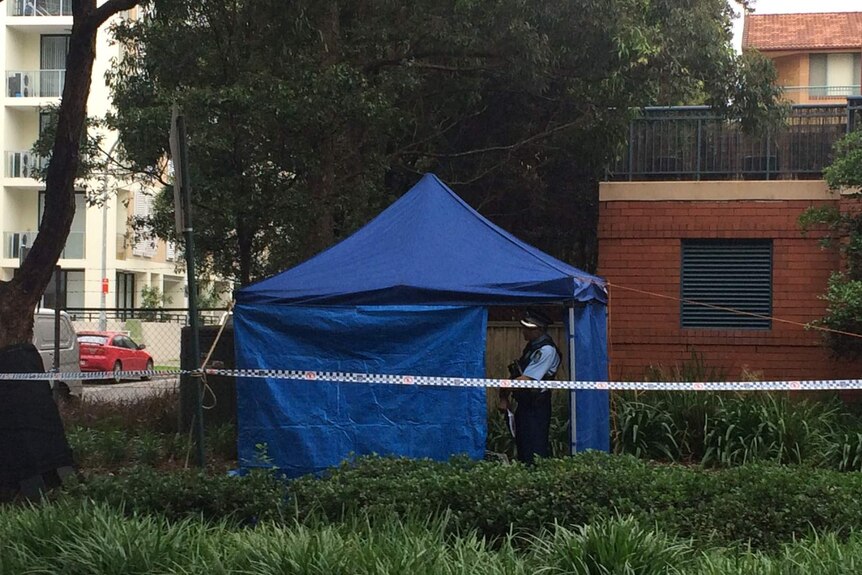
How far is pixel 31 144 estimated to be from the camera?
40688 millimetres

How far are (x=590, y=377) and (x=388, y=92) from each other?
5.10 meters

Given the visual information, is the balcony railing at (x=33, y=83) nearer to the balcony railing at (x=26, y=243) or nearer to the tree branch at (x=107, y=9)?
the balcony railing at (x=26, y=243)

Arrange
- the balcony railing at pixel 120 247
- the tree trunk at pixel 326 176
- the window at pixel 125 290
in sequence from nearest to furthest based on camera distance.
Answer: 1. the tree trunk at pixel 326 176
2. the balcony railing at pixel 120 247
3. the window at pixel 125 290

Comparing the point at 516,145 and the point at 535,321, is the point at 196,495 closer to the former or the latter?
the point at 535,321

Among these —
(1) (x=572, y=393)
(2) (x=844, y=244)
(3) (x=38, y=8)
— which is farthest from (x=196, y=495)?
(3) (x=38, y=8)

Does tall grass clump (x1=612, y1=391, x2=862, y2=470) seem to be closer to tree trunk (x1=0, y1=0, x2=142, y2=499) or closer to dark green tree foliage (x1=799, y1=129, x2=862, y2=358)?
dark green tree foliage (x1=799, y1=129, x2=862, y2=358)

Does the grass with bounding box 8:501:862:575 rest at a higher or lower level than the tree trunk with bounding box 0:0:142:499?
lower

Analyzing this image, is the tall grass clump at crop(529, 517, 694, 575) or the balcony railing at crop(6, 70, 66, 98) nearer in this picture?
the tall grass clump at crop(529, 517, 694, 575)

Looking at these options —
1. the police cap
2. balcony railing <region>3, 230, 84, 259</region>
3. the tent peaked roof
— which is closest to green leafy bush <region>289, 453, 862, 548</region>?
the tent peaked roof

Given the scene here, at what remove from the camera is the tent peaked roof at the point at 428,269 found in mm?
9656

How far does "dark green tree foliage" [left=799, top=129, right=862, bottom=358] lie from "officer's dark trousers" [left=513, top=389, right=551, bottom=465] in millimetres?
4113

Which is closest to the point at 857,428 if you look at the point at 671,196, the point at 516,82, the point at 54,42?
the point at 671,196

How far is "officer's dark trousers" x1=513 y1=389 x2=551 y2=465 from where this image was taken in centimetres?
992

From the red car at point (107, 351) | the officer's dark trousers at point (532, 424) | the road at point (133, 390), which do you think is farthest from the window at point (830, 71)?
the officer's dark trousers at point (532, 424)
